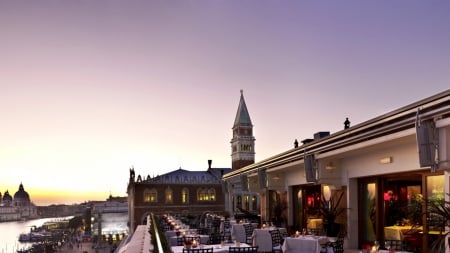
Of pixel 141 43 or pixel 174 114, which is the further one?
pixel 174 114

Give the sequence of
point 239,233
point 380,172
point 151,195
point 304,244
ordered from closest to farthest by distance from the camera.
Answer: point 304,244 → point 380,172 → point 239,233 → point 151,195

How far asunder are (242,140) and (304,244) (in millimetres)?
64828

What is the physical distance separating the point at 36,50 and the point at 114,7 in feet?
21.6

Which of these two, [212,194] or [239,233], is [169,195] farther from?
[239,233]

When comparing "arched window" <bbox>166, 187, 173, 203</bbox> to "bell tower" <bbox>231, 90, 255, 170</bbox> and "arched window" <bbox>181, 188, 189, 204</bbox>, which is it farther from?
"bell tower" <bbox>231, 90, 255, 170</bbox>

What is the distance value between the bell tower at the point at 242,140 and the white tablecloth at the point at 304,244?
6375cm

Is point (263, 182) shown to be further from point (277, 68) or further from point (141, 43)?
point (141, 43)

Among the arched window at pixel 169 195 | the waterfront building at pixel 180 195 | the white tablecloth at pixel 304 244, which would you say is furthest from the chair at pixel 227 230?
the arched window at pixel 169 195

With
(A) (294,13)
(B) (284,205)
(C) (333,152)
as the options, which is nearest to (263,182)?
(B) (284,205)

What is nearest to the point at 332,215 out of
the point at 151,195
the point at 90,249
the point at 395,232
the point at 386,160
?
the point at 395,232

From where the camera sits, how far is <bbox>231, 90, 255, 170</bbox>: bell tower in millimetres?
75562

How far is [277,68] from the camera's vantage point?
76.6 feet

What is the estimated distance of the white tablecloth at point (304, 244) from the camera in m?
11.0

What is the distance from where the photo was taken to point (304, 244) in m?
11.1
